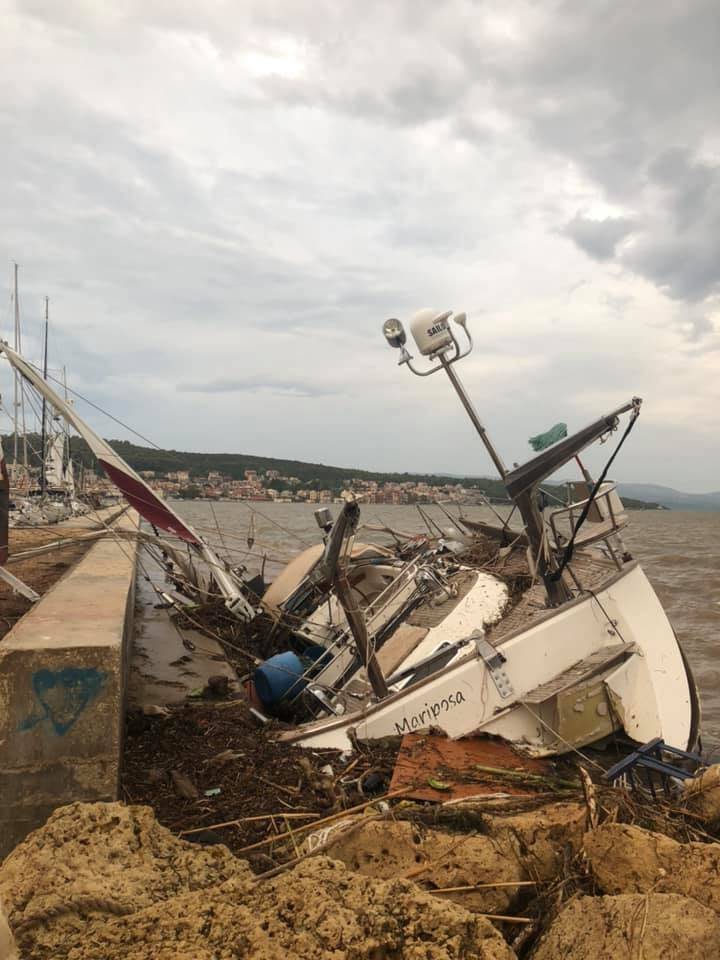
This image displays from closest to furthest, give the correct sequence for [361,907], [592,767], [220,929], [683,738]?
[220,929], [361,907], [592,767], [683,738]

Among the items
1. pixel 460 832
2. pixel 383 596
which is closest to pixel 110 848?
pixel 460 832

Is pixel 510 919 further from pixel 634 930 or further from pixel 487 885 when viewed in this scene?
pixel 634 930

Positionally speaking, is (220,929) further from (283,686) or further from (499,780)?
(283,686)

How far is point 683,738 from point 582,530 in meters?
2.50

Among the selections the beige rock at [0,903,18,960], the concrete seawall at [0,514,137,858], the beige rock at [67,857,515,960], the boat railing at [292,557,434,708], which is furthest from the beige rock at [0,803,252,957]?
the boat railing at [292,557,434,708]

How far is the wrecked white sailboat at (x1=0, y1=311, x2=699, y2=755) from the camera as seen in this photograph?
5320 mm

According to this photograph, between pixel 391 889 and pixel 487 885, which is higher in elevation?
pixel 391 889

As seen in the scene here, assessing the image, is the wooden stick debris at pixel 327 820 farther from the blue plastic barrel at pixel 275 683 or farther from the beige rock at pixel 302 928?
the blue plastic barrel at pixel 275 683

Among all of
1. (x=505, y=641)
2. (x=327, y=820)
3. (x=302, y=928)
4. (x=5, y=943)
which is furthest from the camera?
(x=505, y=641)

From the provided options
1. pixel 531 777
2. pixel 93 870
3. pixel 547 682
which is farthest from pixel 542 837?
pixel 547 682

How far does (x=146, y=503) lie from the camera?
964 cm

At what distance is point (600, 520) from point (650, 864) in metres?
4.99

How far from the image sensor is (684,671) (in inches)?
265

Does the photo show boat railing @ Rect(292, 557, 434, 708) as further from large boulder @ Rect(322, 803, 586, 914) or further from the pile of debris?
large boulder @ Rect(322, 803, 586, 914)
